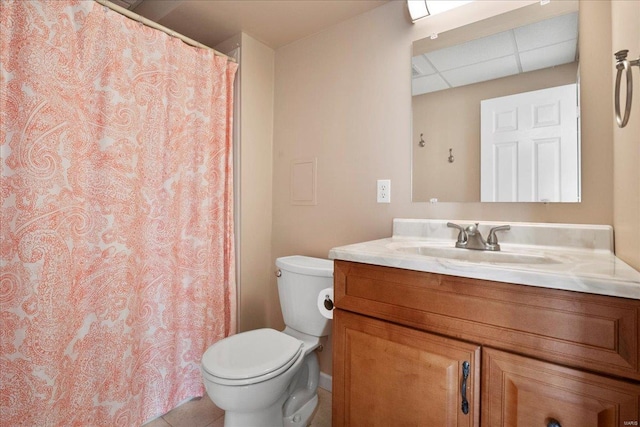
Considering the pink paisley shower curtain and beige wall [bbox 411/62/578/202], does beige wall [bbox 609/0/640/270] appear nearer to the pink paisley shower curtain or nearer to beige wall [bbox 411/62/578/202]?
beige wall [bbox 411/62/578/202]

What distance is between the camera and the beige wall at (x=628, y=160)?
0.75 meters

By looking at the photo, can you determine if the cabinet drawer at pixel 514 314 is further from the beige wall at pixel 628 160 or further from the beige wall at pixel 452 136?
the beige wall at pixel 452 136

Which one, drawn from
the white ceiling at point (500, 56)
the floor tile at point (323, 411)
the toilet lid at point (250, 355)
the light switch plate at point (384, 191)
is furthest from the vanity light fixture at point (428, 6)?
the floor tile at point (323, 411)

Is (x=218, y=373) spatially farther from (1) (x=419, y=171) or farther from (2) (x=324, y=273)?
(1) (x=419, y=171)

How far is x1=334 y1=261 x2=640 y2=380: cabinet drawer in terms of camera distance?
60 centimetres

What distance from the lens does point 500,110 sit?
3.99 ft

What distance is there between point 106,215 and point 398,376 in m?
1.30

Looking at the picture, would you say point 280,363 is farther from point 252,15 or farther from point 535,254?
point 252,15

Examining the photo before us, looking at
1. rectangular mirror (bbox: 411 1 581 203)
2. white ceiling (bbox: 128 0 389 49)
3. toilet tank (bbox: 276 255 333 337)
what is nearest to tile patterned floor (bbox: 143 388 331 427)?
toilet tank (bbox: 276 255 333 337)

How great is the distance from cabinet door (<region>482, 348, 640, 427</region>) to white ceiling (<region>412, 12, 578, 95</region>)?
1.11 meters

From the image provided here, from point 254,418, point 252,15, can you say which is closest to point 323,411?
point 254,418

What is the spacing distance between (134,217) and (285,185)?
89cm

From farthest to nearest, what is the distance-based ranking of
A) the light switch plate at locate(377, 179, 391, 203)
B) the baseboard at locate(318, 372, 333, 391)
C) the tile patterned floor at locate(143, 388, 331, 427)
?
the baseboard at locate(318, 372, 333, 391) < the light switch plate at locate(377, 179, 391, 203) < the tile patterned floor at locate(143, 388, 331, 427)

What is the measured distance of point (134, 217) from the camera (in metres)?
1.33
